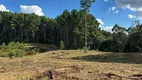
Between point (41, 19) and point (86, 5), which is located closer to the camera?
point (86, 5)

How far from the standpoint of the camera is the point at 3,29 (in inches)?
3002

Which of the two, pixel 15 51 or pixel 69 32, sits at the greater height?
pixel 69 32

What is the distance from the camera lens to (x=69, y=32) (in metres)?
59.1

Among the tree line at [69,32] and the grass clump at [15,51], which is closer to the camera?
the grass clump at [15,51]

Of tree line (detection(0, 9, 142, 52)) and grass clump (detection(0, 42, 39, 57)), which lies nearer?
grass clump (detection(0, 42, 39, 57))

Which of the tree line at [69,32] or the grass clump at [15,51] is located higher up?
the tree line at [69,32]

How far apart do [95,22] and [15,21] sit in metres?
24.4

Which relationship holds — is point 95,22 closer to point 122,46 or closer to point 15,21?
point 122,46

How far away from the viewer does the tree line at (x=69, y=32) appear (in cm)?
3897

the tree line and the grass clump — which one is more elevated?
the tree line

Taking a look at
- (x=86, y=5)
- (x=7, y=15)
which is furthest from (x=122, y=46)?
(x=7, y=15)

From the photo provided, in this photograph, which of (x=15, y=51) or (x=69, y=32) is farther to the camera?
(x=69, y=32)

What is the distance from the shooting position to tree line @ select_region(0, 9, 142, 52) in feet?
128

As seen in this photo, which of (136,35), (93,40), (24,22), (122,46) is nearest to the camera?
(136,35)
